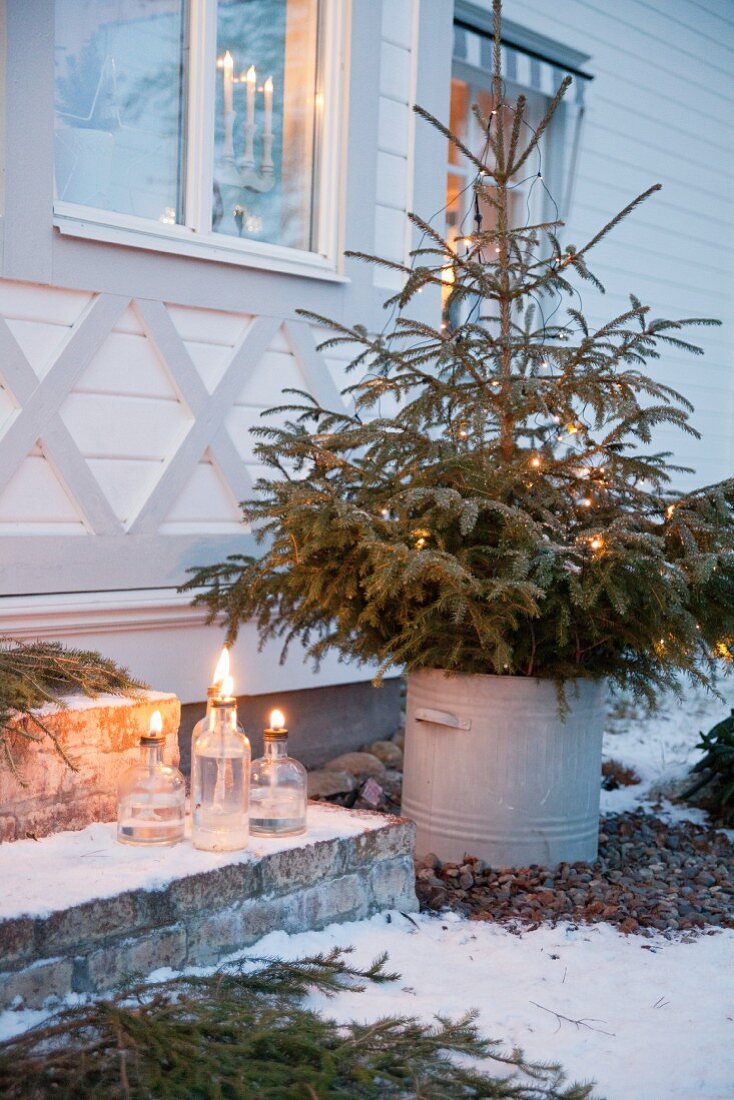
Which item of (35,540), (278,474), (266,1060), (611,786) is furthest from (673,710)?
(266,1060)

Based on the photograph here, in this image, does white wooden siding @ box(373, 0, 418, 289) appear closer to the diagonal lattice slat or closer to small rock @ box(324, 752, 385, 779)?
the diagonal lattice slat

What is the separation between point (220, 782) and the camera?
3.03 metres

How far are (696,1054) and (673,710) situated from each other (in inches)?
176

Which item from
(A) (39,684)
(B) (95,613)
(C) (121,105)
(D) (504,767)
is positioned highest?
(C) (121,105)

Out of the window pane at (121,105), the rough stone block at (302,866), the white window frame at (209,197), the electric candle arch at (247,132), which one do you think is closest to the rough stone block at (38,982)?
the rough stone block at (302,866)

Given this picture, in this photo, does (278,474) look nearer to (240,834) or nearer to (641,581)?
(641,581)

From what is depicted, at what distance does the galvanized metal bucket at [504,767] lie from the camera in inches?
149

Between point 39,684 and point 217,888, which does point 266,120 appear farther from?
point 217,888

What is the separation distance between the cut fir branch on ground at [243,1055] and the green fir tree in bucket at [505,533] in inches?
49.5

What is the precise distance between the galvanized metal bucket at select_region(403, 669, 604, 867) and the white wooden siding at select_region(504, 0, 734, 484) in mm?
4247

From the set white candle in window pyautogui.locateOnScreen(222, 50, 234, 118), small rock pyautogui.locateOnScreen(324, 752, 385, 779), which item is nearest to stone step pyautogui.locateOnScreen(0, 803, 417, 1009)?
small rock pyautogui.locateOnScreen(324, 752, 385, 779)

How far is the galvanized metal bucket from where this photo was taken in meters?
3.79

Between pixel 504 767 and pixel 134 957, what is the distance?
1.47m

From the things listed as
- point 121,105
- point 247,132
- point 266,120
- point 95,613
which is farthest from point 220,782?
point 266,120
